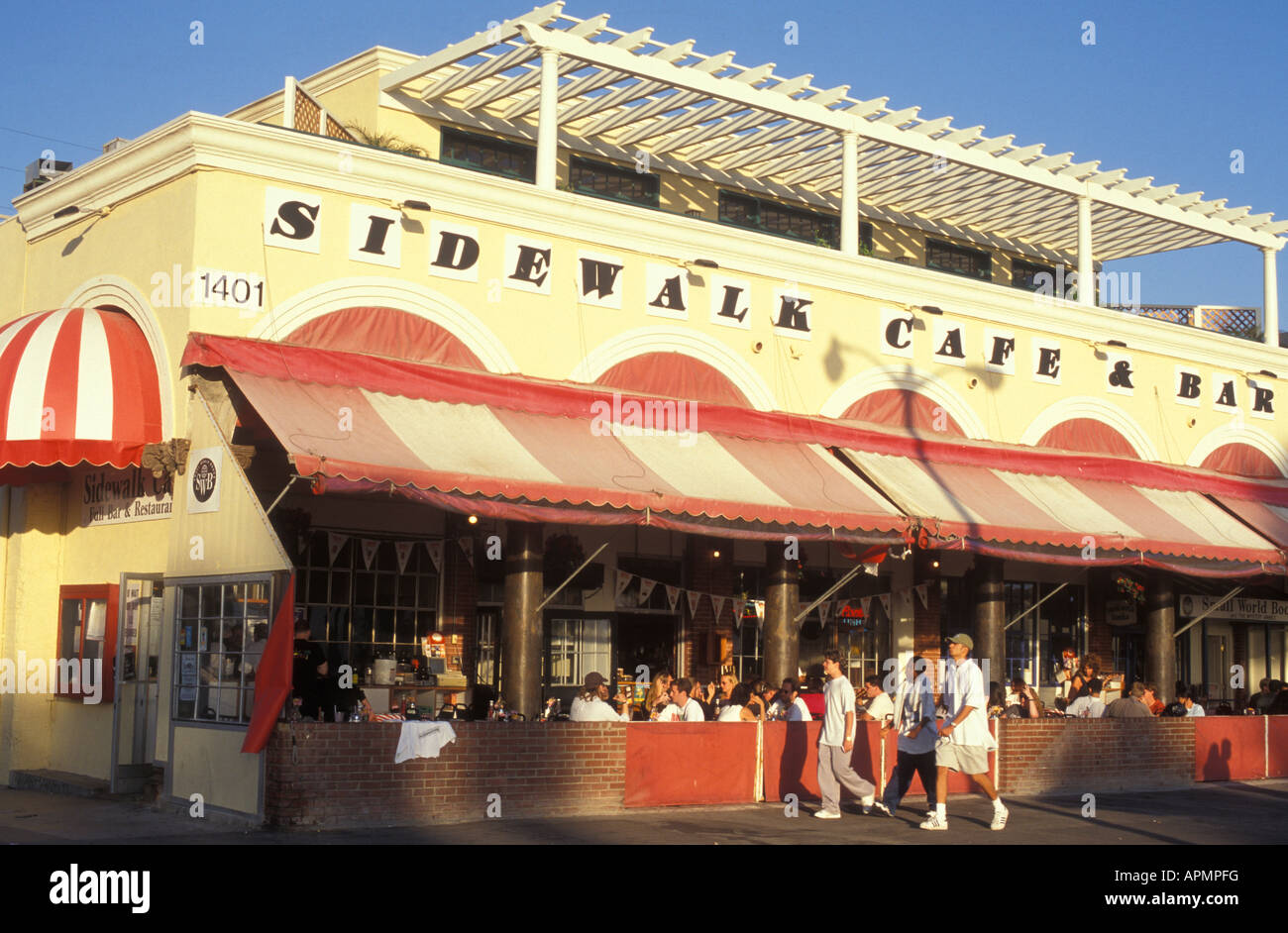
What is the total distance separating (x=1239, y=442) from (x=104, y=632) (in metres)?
19.2

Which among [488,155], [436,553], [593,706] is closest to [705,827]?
[593,706]

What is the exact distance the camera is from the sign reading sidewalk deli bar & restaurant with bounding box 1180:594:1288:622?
26.7 metres

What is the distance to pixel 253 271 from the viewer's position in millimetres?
15797

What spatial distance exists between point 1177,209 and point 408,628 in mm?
15284

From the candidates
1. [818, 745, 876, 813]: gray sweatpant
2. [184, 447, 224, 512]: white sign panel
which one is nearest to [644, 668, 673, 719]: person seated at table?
[818, 745, 876, 813]: gray sweatpant

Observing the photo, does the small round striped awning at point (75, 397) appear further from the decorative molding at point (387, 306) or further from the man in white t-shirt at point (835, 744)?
the man in white t-shirt at point (835, 744)

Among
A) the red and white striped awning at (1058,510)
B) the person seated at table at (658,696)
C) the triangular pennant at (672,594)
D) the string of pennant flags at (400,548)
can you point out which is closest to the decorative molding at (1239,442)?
the red and white striped awning at (1058,510)

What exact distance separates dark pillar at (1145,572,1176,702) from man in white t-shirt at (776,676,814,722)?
747cm

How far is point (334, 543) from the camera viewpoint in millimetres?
17938

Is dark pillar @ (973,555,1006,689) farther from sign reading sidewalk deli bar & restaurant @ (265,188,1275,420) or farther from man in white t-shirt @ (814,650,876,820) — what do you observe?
man in white t-shirt @ (814,650,876,820)

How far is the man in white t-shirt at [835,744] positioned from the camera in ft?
48.7

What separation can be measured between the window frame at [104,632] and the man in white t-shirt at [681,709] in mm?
6042
